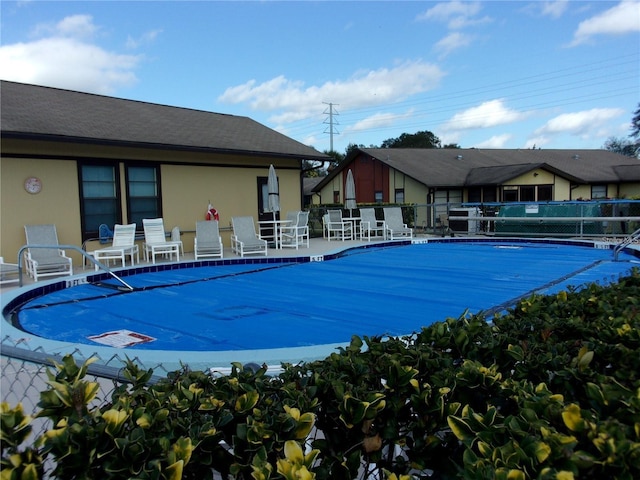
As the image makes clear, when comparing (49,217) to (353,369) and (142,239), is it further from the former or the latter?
(353,369)

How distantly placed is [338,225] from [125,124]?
6.91 meters

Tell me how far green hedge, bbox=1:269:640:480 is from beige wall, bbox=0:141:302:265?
977 centimetres

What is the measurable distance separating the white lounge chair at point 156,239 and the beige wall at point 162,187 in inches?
35.2

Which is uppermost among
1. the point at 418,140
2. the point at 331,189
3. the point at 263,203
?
the point at 418,140

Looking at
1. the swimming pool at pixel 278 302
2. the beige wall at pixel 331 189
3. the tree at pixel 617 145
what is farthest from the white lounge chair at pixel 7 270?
the tree at pixel 617 145

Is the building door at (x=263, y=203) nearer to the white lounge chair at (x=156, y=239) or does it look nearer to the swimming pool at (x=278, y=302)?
the swimming pool at (x=278, y=302)

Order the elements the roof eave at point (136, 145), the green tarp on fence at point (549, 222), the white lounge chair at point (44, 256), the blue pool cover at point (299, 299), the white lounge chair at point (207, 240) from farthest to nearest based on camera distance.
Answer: the green tarp on fence at point (549, 222), the white lounge chair at point (207, 240), the roof eave at point (136, 145), the white lounge chair at point (44, 256), the blue pool cover at point (299, 299)

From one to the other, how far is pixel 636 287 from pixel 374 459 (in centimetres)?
244

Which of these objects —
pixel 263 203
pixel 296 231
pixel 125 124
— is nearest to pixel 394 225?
pixel 296 231

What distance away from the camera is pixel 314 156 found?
50.5ft

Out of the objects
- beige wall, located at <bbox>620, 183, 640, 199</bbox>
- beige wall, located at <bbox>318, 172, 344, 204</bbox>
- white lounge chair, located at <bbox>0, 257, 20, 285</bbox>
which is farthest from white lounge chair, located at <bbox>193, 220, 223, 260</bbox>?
beige wall, located at <bbox>620, 183, 640, 199</bbox>

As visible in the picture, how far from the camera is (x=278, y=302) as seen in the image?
24.5 ft

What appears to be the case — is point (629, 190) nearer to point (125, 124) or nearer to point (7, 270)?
point (125, 124)

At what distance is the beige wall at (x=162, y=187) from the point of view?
9.95 meters
